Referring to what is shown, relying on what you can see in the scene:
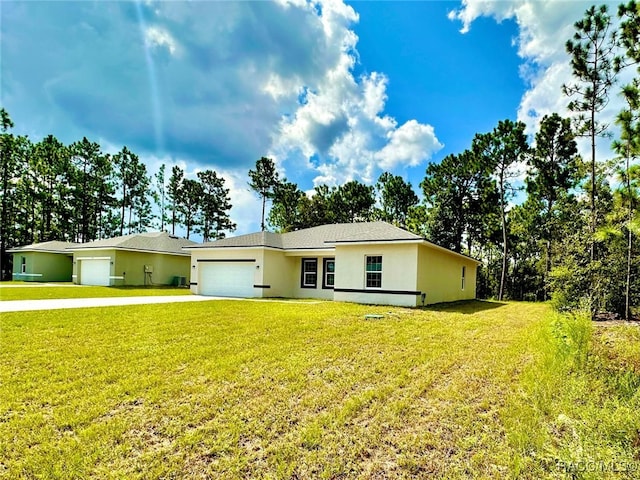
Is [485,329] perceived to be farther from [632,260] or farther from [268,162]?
[268,162]

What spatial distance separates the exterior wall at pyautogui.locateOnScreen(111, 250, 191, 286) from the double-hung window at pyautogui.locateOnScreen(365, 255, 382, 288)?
17898 mm

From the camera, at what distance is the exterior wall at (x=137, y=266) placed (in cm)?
2424

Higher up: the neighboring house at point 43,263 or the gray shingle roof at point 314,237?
the gray shingle roof at point 314,237

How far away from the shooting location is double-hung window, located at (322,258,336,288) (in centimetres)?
1775

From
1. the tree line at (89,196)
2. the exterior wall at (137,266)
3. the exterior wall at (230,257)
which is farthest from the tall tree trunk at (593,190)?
the tree line at (89,196)

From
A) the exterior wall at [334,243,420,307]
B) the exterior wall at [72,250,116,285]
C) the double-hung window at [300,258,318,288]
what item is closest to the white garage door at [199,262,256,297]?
the double-hung window at [300,258,318,288]

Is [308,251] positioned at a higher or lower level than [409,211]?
lower

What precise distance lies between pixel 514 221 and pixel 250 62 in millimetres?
21976

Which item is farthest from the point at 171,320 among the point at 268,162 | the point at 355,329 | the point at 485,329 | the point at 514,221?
the point at 268,162

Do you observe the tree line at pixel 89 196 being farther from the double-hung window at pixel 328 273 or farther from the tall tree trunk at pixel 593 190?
the tall tree trunk at pixel 593 190

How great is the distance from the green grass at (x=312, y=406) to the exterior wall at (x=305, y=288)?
10468mm

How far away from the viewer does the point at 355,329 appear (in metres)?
8.36

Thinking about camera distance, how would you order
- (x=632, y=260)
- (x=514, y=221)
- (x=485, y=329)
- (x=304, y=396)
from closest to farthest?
(x=304, y=396) → (x=485, y=329) → (x=632, y=260) → (x=514, y=221)

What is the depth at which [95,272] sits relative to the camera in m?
25.1
